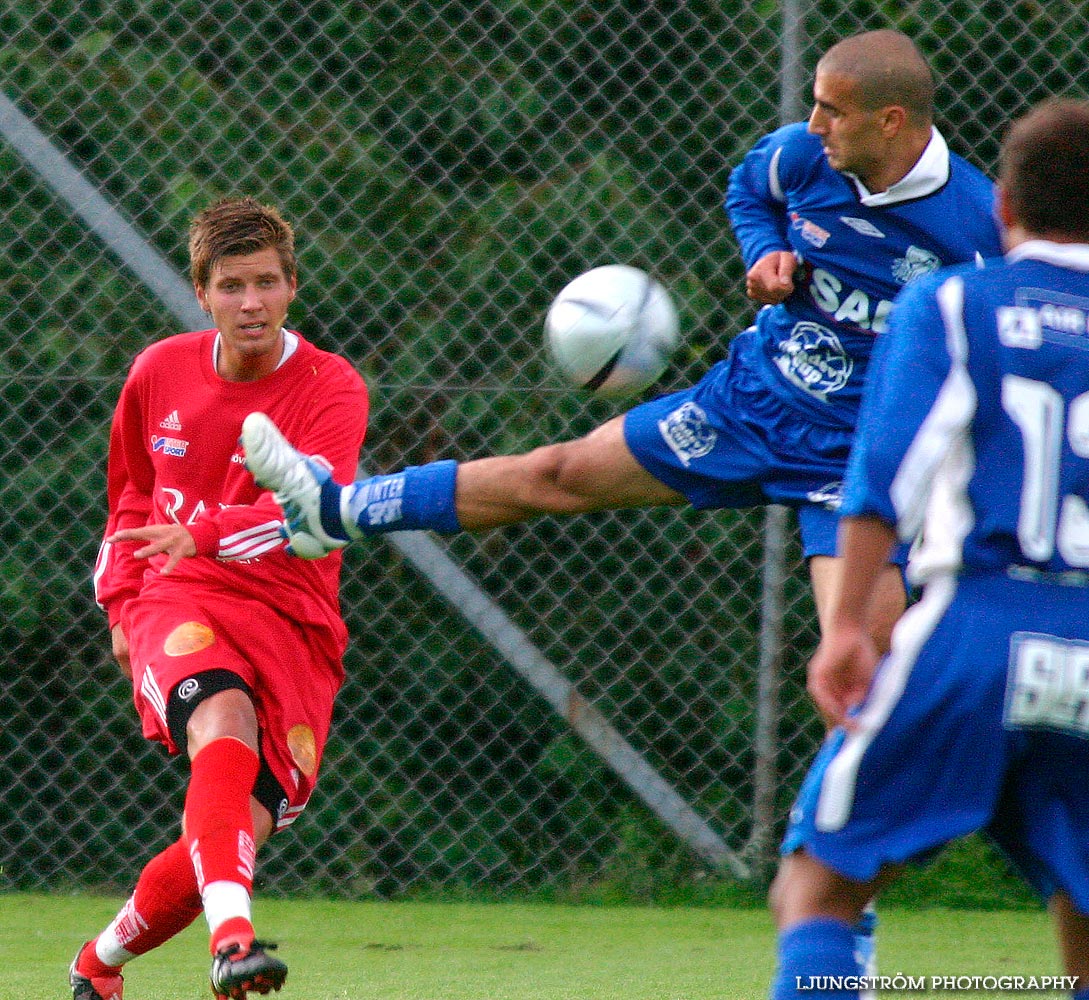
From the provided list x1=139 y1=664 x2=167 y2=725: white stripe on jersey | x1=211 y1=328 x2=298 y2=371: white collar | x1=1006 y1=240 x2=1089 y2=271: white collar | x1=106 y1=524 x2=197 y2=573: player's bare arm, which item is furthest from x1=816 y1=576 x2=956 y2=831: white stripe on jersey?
x1=211 y1=328 x2=298 y2=371: white collar

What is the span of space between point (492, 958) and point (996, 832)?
7.86 ft

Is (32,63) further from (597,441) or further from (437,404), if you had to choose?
(597,441)

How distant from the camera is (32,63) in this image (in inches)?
219

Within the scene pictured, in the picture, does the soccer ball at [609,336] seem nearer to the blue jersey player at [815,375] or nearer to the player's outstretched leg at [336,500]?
the blue jersey player at [815,375]

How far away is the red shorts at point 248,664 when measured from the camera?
352 centimetres

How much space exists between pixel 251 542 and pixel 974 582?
70.5 inches

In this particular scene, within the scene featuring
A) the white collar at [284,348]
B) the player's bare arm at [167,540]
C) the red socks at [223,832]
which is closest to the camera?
the red socks at [223,832]

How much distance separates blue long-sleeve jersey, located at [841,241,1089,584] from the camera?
7.09 feet

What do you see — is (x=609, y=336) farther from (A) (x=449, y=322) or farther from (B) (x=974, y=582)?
(A) (x=449, y=322)

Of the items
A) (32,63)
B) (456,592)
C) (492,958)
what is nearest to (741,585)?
(456,592)

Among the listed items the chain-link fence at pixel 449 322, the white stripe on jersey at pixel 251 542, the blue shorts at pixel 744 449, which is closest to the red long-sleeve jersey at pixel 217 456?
the white stripe on jersey at pixel 251 542

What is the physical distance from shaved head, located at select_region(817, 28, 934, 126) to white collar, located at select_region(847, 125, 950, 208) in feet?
0.25

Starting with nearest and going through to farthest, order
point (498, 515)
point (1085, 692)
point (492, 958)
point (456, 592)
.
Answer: point (1085, 692) < point (498, 515) < point (492, 958) < point (456, 592)

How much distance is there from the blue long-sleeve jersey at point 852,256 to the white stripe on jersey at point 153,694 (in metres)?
1.48
